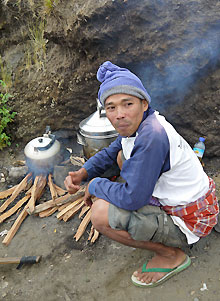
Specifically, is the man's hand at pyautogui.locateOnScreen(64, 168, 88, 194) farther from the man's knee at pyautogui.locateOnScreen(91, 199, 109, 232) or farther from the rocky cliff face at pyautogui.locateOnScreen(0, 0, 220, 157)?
the rocky cliff face at pyautogui.locateOnScreen(0, 0, 220, 157)

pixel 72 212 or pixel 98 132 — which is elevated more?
pixel 98 132

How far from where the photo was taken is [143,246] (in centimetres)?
254

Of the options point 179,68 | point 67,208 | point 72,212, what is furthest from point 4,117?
point 179,68

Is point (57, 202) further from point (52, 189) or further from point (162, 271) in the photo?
point (162, 271)

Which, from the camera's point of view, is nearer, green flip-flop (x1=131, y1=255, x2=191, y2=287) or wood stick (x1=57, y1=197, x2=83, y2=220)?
green flip-flop (x1=131, y1=255, x2=191, y2=287)

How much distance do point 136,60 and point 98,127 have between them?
127 centimetres

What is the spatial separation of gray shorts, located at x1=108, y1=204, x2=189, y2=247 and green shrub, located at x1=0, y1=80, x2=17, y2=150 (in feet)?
12.0

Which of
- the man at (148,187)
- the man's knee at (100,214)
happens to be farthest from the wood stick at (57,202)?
the man's knee at (100,214)

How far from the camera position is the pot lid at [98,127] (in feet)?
13.0

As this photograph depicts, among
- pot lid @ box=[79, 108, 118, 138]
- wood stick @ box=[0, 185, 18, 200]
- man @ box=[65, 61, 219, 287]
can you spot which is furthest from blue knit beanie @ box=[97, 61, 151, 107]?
wood stick @ box=[0, 185, 18, 200]

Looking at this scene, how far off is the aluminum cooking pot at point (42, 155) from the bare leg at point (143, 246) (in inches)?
79.0

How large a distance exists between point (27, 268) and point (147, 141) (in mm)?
2141

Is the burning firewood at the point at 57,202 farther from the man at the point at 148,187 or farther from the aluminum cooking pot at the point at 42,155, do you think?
the man at the point at 148,187

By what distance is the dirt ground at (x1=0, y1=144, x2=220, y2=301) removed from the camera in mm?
2598
